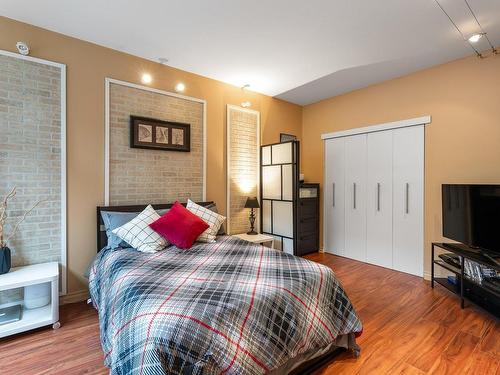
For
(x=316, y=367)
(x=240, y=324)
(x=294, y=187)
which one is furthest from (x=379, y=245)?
(x=240, y=324)

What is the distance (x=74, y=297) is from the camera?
2.77 meters

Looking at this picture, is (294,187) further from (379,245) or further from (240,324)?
(240,324)

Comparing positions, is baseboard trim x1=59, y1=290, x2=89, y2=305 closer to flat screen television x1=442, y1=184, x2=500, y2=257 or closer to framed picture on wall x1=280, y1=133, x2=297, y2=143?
framed picture on wall x1=280, y1=133, x2=297, y2=143

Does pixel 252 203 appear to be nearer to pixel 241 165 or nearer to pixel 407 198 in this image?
pixel 241 165

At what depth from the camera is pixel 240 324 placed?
1415 millimetres

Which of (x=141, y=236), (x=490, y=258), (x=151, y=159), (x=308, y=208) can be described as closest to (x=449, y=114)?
(x=490, y=258)

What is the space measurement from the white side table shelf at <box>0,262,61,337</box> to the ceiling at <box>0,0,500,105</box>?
7.72 feet

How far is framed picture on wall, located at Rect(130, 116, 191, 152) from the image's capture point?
3.11 meters

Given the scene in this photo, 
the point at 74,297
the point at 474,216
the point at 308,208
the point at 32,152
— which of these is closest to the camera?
the point at 32,152

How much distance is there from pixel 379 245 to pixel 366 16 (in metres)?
3.06

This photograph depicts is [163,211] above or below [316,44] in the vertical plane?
below

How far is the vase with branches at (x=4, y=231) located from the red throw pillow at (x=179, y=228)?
1169 mm

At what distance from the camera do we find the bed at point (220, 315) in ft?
4.10

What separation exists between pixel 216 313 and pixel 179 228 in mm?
1422
